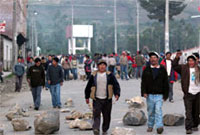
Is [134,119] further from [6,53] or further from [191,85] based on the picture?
[6,53]

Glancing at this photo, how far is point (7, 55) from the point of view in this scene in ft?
165

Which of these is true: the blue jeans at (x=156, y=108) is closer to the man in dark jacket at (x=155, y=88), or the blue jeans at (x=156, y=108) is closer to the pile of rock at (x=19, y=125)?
the man in dark jacket at (x=155, y=88)

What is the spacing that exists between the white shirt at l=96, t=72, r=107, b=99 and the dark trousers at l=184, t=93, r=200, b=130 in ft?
5.65

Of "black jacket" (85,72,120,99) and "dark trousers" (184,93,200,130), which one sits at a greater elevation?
"black jacket" (85,72,120,99)

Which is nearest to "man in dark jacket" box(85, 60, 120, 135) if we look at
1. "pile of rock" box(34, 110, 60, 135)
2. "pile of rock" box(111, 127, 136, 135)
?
"pile of rock" box(111, 127, 136, 135)

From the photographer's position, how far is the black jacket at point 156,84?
30.6 feet

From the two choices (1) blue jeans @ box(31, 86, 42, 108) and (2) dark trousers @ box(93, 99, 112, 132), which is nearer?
(2) dark trousers @ box(93, 99, 112, 132)

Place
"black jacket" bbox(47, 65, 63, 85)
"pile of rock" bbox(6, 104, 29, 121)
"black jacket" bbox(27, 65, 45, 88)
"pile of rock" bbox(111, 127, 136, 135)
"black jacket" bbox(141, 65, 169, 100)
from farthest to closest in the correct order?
"black jacket" bbox(27, 65, 45, 88) → "black jacket" bbox(47, 65, 63, 85) → "pile of rock" bbox(6, 104, 29, 121) → "black jacket" bbox(141, 65, 169, 100) → "pile of rock" bbox(111, 127, 136, 135)

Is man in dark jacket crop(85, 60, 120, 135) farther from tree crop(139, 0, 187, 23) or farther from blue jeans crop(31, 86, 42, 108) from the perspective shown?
tree crop(139, 0, 187, 23)

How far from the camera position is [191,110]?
9508mm

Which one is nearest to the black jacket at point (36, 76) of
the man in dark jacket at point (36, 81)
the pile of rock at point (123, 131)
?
the man in dark jacket at point (36, 81)

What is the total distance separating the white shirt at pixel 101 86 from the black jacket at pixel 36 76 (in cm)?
546

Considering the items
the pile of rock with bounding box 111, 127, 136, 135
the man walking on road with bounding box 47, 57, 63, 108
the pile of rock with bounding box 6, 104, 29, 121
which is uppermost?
the man walking on road with bounding box 47, 57, 63, 108

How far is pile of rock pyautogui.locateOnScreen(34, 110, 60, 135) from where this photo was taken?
9.58 meters
